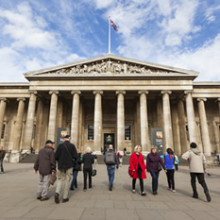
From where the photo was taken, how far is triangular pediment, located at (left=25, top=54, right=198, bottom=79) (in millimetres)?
23031

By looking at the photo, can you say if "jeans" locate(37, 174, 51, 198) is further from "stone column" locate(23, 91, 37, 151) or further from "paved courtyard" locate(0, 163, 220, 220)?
"stone column" locate(23, 91, 37, 151)

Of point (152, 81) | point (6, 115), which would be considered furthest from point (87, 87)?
point (6, 115)

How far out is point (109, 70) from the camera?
77.5ft

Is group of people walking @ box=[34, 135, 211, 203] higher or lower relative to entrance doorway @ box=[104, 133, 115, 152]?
lower

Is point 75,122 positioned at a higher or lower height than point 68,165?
higher

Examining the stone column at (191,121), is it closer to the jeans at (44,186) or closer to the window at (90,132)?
the window at (90,132)

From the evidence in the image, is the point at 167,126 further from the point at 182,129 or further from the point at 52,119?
the point at 52,119

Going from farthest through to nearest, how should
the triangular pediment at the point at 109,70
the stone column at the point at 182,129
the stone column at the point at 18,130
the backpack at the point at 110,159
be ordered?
the stone column at the point at 182,129 < the stone column at the point at 18,130 < the triangular pediment at the point at 109,70 < the backpack at the point at 110,159

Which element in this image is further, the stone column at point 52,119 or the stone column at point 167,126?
the stone column at point 52,119

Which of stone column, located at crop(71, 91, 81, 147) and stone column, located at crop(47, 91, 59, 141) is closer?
stone column, located at crop(71, 91, 81, 147)

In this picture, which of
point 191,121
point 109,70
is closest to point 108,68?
point 109,70

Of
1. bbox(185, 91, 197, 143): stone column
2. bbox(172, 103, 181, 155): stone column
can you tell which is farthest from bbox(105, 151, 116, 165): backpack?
bbox(172, 103, 181, 155): stone column

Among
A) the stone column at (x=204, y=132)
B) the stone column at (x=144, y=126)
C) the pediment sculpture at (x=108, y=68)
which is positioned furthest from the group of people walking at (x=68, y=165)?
the stone column at (x=204, y=132)

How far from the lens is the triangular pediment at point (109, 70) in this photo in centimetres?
2303
